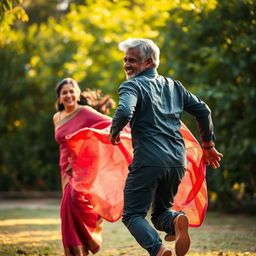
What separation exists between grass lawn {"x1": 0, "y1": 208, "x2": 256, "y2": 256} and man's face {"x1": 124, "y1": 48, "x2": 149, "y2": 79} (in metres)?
2.62

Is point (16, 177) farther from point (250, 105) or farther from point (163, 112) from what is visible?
point (163, 112)

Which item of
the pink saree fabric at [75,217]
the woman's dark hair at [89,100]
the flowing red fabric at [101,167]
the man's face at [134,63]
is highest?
the man's face at [134,63]

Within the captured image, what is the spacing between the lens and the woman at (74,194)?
6691 millimetres

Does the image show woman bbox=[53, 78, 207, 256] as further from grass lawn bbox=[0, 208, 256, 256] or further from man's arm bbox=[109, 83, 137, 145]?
man's arm bbox=[109, 83, 137, 145]

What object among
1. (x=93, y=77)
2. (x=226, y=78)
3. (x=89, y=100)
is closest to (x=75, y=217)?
(x=89, y=100)

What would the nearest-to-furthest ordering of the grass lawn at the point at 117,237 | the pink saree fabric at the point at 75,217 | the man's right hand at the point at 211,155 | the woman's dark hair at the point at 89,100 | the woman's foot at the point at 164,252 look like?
the woman's foot at the point at 164,252, the man's right hand at the point at 211,155, the pink saree fabric at the point at 75,217, the grass lawn at the point at 117,237, the woman's dark hair at the point at 89,100

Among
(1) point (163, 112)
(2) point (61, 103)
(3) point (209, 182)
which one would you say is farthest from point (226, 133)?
(1) point (163, 112)

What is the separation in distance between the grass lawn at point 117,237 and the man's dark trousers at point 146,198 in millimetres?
1927

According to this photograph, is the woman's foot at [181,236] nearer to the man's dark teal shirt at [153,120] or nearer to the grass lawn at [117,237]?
the man's dark teal shirt at [153,120]

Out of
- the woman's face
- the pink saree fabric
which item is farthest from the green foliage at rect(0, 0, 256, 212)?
the pink saree fabric

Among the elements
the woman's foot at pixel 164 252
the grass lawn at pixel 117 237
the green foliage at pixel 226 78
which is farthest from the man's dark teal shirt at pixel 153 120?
the green foliage at pixel 226 78

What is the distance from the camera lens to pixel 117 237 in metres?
9.45

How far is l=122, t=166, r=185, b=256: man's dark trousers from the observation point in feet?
16.2

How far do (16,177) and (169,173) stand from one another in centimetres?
1433
